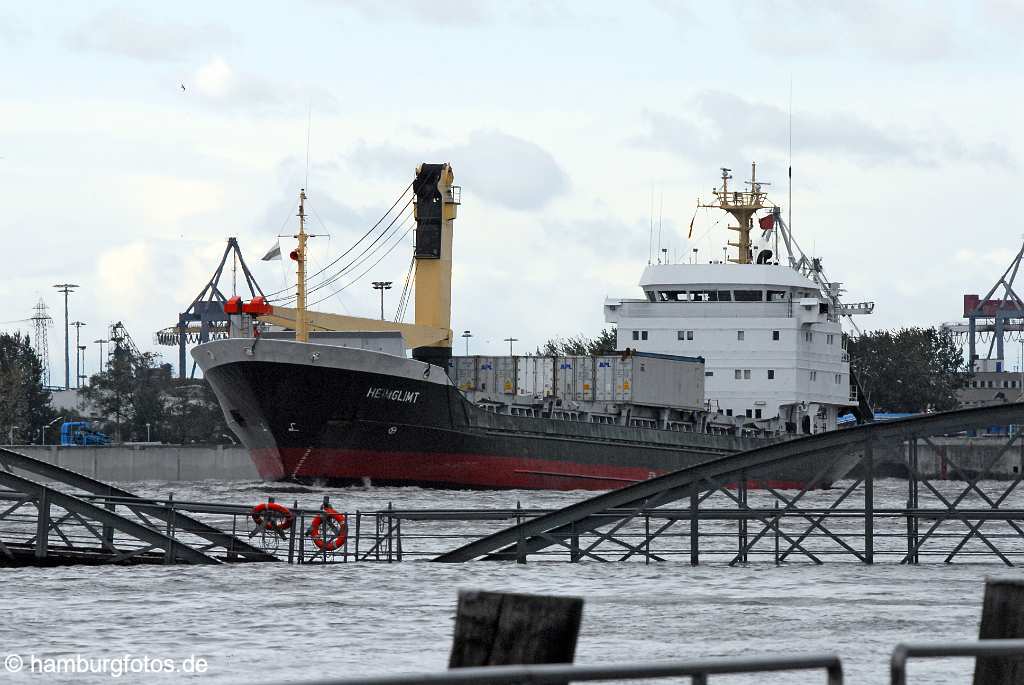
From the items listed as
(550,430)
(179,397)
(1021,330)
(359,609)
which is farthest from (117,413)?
(359,609)

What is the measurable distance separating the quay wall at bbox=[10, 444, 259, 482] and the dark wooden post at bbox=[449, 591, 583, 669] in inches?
3312

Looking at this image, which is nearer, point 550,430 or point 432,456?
point 432,456

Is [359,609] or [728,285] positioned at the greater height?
[728,285]

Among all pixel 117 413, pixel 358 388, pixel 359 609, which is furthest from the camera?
pixel 117 413

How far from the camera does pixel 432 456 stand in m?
62.9

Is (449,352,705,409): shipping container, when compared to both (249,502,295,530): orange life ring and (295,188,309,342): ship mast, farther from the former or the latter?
(249,502,295,530): orange life ring

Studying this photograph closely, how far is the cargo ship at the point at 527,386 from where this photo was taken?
60875mm

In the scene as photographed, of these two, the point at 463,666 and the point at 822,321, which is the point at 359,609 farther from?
the point at 822,321

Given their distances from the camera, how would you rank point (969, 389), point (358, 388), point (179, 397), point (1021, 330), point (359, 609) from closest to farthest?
1. point (359, 609)
2. point (358, 388)
3. point (179, 397)
4. point (969, 389)
5. point (1021, 330)

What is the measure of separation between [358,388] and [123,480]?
3594cm

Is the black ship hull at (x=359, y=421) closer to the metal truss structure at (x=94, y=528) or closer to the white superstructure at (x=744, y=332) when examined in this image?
the white superstructure at (x=744, y=332)

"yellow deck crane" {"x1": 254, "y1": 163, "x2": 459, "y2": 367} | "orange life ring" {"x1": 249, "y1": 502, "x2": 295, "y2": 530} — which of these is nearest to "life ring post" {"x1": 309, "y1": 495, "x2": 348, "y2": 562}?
"orange life ring" {"x1": 249, "y1": 502, "x2": 295, "y2": 530}

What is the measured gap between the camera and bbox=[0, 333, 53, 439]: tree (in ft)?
387

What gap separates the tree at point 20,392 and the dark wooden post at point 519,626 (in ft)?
366
